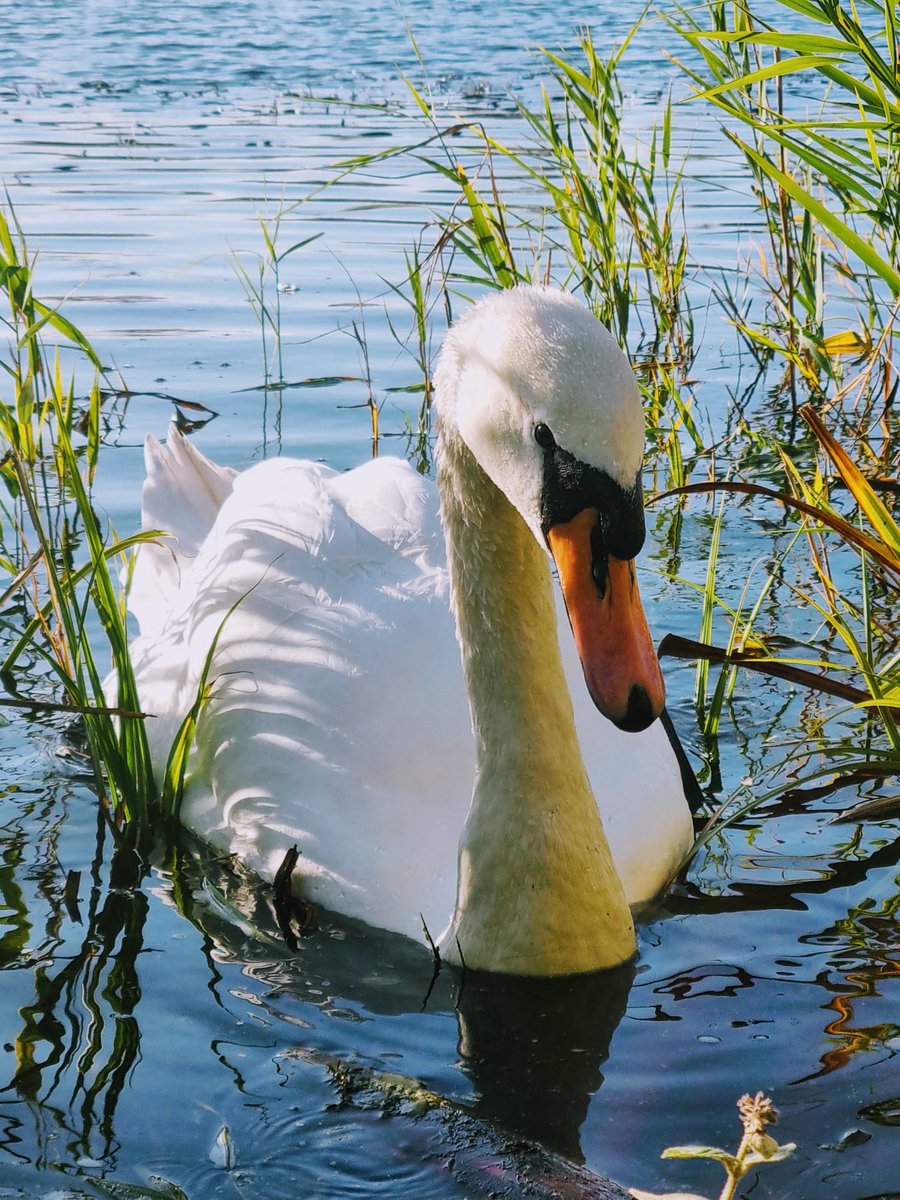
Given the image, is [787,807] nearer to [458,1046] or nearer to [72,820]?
[458,1046]

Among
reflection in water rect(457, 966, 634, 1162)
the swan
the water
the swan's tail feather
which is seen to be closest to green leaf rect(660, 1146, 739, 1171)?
the water

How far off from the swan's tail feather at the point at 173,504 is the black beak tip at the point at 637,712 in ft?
8.51

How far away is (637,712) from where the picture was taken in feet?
9.39

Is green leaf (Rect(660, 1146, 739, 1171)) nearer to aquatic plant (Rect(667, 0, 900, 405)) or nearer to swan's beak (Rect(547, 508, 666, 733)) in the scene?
swan's beak (Rect(547, 508, 666, 733))

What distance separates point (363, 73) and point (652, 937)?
11533 millimetres

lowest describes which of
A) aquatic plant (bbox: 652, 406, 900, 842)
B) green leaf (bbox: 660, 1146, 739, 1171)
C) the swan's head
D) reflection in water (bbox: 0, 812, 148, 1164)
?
reflection in water (bbox: 0, 812, 148, 1164)

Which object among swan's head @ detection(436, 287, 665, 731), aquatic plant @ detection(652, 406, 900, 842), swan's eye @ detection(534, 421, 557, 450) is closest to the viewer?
swan's head @ detection(436, 287, 665, 731)

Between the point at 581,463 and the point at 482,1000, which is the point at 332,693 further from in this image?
the point at 581,463

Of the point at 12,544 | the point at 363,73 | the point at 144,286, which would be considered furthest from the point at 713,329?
the point at 363,73

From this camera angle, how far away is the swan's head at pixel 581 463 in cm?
279

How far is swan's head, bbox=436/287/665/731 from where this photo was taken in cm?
279

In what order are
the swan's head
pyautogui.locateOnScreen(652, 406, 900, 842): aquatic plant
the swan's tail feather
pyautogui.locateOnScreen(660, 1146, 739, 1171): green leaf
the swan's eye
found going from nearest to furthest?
pyautogui.locateOnScreen(660, 1146, 739, 1171): green leaf
the swan's head
the swan's eye
pyautogui.locateOnScreen(652, 406, 900, 842): aquatic plant
the swan's tail feather

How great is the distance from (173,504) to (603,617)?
2.66 metres

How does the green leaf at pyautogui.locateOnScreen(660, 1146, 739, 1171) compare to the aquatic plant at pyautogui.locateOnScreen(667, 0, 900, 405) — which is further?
the aquatic plant at pyautogui.locateOnScreen(667, 0, 900, 405)
